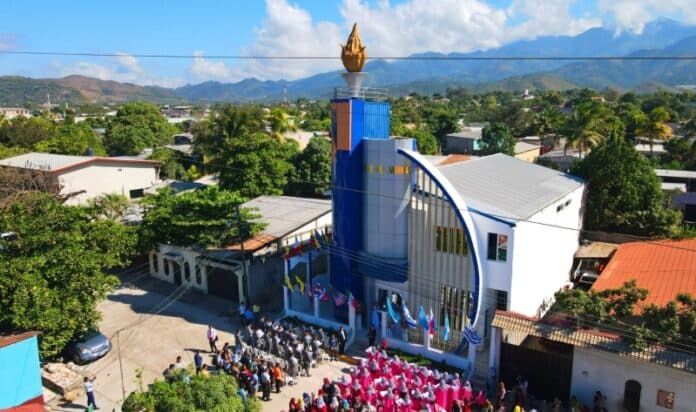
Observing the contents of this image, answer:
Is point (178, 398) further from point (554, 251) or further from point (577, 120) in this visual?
point (577, 120)

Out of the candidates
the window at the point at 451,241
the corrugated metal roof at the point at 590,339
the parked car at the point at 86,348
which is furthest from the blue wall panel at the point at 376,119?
the parked car at the point at 86,348

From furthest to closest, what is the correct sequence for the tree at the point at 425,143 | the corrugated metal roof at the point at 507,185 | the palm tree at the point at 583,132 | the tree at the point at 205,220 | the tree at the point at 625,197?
the tree at the point at 425,143 → the palm tree at the point at 583,132 → the tree at the point at 625,197 → the tree at the point at 205,220 → the corrugated metal roof at the point at 507,185

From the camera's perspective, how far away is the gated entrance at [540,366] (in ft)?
50.2

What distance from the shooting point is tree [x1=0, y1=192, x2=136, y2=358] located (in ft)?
54.1

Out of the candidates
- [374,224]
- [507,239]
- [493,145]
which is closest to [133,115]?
[493,145]

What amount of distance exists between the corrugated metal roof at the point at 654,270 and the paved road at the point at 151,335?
10.8 m

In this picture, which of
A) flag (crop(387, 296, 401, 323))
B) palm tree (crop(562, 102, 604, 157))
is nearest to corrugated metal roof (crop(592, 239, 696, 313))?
flag (crop(387, 296, 401, 323))

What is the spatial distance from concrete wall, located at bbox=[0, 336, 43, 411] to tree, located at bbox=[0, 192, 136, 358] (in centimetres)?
88

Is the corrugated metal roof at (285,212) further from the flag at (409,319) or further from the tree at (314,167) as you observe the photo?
the flag at (409,319)

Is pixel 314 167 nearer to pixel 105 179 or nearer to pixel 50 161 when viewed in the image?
pixel 105 179

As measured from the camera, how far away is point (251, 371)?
53.7 feet

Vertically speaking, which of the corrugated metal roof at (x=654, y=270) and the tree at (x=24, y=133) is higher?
the tree at (x=24, y=133)

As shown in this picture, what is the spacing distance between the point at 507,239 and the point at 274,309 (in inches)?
442

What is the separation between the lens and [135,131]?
64688 mm
